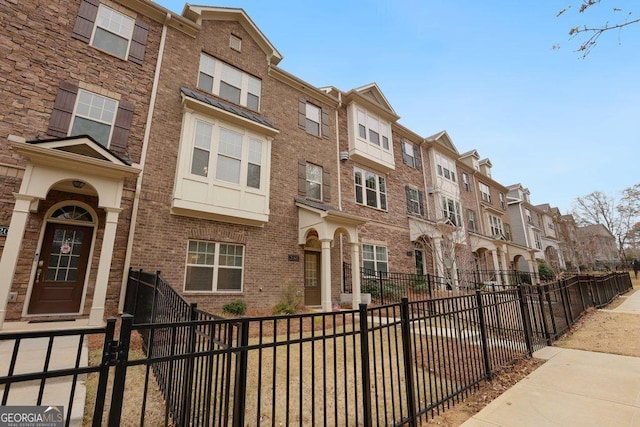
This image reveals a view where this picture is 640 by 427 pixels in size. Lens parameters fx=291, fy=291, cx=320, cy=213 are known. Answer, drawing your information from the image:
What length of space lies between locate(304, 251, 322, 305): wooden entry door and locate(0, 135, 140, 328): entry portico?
662 cm

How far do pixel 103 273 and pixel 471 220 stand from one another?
22.9 metres

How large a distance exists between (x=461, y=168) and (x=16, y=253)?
24.4m

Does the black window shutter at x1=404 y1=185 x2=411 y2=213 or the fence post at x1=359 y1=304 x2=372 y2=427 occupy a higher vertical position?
the black window shutter at x1=404 y1=185 x2=411 y2=213

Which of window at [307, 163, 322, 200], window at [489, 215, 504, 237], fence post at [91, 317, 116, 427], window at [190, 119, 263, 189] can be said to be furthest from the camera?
window at [489, 215, 504, 237]

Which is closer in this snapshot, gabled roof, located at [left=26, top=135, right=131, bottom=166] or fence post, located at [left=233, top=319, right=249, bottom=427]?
fence post, located at [left=233, top=319, right=249, bottom=427]

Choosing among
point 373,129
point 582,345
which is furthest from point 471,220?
point 582,345

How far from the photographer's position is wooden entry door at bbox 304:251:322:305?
11.5 m

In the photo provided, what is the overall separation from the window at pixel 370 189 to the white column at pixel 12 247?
11.8m

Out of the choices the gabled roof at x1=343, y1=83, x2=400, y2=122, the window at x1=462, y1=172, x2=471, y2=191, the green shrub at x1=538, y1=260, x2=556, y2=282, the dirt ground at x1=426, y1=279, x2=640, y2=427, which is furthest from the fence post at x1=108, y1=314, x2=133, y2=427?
the green shrub at x1=538, y1=260, x2=556, y2=282

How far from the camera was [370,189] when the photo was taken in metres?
15.3

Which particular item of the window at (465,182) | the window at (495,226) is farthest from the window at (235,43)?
the window at (495,226)

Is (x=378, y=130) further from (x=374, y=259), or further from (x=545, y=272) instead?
(x=545, y=272)

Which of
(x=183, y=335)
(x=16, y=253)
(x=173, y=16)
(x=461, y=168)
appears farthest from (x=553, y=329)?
(x=461, y=168)

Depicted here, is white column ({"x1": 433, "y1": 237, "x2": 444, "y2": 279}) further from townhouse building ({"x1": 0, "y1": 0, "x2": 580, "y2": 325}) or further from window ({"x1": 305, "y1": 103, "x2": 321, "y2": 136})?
window ({"x1": 305, "y1": 103, "x2": 321, "y2": 136})
